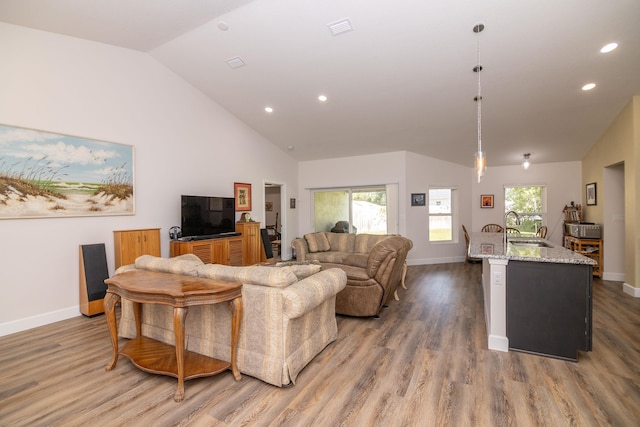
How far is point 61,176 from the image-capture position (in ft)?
11.5

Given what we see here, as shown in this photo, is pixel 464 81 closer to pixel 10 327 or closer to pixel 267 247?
pixel 267 247

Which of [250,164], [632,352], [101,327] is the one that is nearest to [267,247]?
[250,164]

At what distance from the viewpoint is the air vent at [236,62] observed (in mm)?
4058

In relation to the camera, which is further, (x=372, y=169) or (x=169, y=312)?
(x=372, y=169)

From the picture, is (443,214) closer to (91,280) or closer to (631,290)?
(631,290)

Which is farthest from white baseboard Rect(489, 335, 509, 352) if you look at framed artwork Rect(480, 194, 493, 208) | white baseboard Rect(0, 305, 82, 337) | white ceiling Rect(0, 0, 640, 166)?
framed artwork Rect(480, 194, 493, 208)

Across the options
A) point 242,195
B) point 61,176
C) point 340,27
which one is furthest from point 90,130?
point 340,27

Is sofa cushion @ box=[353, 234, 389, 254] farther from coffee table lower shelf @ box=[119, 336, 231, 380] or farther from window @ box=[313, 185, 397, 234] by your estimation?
coffee table lower shelf @ box=[119, 336, 231, 380]

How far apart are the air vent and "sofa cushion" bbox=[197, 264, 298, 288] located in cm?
305

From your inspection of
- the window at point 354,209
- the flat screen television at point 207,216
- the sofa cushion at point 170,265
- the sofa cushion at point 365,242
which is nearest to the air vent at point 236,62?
the flat screen television at point 207,216

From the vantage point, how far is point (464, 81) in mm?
3922

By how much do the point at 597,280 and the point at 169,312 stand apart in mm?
6759

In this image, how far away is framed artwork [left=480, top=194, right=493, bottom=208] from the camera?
24.1 ft

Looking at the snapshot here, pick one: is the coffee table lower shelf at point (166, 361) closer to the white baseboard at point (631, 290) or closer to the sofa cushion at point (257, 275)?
the sofa cushion at point (257, 275)
